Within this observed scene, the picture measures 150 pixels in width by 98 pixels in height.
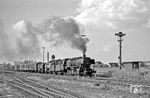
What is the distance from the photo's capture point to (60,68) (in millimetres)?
47875

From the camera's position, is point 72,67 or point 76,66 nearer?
point 76,66

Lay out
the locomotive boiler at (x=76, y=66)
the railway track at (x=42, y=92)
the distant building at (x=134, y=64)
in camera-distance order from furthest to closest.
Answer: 1. the distant building at (x=134, y=64)
2. the locomotive boiler at (x=76, y=66)
3. the railway track at (x=42, y=92)

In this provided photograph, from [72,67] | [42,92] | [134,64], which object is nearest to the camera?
[42,92]

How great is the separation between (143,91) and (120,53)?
1414 inches

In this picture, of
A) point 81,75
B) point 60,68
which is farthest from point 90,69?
point 60,68

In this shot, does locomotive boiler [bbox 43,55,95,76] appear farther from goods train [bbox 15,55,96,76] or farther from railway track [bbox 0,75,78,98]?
railway track [bbox 0,75,78,98]

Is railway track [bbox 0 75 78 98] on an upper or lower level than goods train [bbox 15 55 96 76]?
lower

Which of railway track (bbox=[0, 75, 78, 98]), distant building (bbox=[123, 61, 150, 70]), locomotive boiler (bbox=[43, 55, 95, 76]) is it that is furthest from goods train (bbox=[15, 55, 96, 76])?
distant building (bbox=[123, 61, 150, 70])

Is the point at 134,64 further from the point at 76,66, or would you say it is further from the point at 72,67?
the point at 76,66

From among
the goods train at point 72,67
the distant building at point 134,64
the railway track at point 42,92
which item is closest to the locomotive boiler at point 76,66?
the goods train at point 72,67

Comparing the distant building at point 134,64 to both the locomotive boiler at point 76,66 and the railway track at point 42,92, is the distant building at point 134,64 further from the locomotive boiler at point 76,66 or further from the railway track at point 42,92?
the railway track at point 42,92

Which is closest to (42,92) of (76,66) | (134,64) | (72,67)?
(76,66)

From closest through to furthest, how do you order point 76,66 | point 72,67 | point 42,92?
point 42,92 < point 76,66 < point 72,67

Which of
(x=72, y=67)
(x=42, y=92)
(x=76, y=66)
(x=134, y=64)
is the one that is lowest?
(x=42, y=92)
